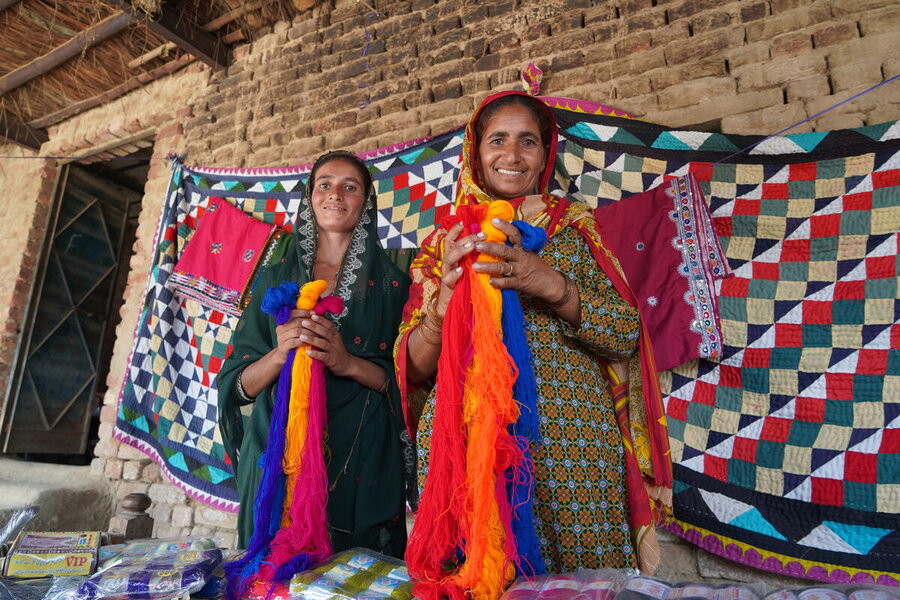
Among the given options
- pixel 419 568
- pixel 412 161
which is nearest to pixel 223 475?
pixel 412 161

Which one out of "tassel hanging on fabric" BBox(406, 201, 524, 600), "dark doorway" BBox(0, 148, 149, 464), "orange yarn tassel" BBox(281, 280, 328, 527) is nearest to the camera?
"tassel hanging on fabric" BBox(406, 201, 524, 600)

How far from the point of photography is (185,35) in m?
3.97

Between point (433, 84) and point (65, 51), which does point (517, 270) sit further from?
point (65, 51)

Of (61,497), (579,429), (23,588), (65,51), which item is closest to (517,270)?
(579,429)

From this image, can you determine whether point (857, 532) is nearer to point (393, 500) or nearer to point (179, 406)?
point (393, 500)

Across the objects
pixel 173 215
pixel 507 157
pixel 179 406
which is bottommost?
pixel 179 406

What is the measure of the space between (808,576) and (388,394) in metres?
1.42

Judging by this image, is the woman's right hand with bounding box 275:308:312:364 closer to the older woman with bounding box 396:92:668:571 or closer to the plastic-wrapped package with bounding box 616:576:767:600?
the older woman with bounding box 396:92:668:571

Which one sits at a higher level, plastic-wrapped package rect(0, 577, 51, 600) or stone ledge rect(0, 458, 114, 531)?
plastic-wrapped package rect(0, 577, 51, 600)

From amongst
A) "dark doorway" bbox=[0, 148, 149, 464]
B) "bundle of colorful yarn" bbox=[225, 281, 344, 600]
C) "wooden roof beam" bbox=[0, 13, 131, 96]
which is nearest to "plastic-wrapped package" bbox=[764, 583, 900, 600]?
"bundle of colorful yarn" bbox=[225, 281, 344, 600]

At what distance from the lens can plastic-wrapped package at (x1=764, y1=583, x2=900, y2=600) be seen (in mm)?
696

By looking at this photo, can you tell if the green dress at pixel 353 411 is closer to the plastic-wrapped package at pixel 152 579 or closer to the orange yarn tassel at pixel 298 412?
the orange yarn tassel at pixel 298 412

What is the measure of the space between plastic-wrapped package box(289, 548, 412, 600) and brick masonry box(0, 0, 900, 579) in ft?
4.82

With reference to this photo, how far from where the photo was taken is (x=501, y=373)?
105 centimetres
